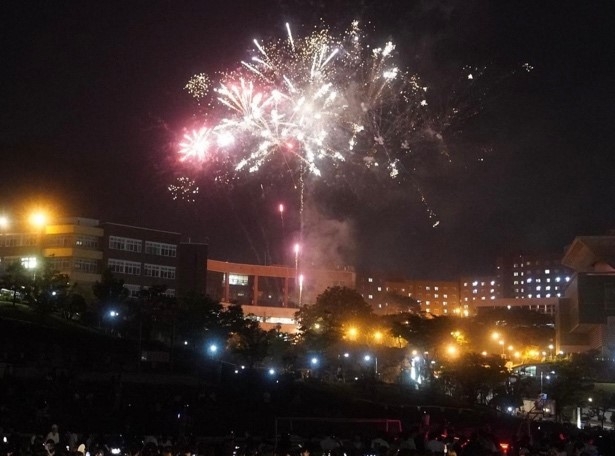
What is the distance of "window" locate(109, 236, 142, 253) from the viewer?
68000 mm

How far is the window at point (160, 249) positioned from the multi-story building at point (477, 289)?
107493 millimetres

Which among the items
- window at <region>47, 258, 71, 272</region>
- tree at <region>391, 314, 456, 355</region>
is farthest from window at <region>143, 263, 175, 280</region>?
tree at <region>391, 314, 456, 355</region>

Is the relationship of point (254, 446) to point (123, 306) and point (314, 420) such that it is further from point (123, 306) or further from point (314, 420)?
point (123, 306)

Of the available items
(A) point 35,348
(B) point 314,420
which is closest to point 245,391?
(B) point 314,420

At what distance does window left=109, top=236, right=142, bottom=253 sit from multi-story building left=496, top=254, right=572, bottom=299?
338ft

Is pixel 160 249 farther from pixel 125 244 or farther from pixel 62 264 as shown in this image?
pixel 62 264

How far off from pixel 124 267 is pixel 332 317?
19932mm

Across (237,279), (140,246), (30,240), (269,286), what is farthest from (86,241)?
(269,286)

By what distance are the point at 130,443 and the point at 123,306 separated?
35767 millimetres

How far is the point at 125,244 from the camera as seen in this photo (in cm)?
6875

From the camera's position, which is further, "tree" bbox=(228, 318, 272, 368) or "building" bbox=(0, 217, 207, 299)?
"building" bbox=(0, 217, 207, 299)

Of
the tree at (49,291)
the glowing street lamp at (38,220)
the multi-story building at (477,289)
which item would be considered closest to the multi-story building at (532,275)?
the multi-story building at (477,289)

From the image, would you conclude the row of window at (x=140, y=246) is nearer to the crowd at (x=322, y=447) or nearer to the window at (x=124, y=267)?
the window at (x=124, y=267)

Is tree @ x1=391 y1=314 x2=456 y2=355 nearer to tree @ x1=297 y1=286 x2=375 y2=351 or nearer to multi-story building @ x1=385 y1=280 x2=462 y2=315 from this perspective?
tree @ x1=297 y1=286 x2=375 y2=351
